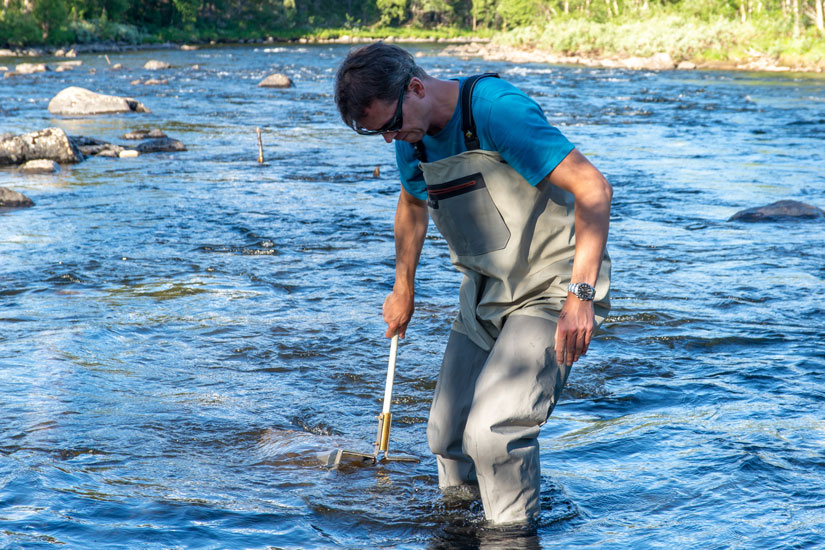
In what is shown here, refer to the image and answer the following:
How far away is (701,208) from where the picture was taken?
1112 centimetres

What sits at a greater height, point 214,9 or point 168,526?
point 214,9

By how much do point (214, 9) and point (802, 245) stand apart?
90984mm

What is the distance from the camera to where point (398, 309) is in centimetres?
364

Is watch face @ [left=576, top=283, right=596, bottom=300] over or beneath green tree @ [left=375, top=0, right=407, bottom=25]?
beneath

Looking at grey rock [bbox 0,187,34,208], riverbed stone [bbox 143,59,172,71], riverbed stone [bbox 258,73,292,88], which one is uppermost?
riverbed stone [bbox 143,59,172,71]

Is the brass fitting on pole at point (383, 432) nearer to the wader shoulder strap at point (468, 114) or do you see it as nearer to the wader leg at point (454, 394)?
the wader leg at point (454, 394)

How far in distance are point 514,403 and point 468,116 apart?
943mm

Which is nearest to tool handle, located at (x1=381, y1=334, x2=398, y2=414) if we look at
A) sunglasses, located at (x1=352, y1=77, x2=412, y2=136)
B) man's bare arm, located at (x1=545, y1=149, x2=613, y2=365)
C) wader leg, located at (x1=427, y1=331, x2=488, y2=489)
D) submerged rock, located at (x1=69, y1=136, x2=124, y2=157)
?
wader leg, located at (x1=427, y1=331, x2=488, y2=489)

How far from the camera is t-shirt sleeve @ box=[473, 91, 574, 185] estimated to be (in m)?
2.77

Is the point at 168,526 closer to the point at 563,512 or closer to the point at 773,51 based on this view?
the point at 563,512

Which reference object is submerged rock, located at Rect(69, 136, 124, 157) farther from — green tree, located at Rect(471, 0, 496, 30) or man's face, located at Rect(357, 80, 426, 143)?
green tree, located at Rect(471, 0, 496, 30)

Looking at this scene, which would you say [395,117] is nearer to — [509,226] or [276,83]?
[509,226]

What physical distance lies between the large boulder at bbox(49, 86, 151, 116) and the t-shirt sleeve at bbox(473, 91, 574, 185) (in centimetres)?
2090

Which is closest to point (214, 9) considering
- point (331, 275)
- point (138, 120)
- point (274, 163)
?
point (138, 120)
